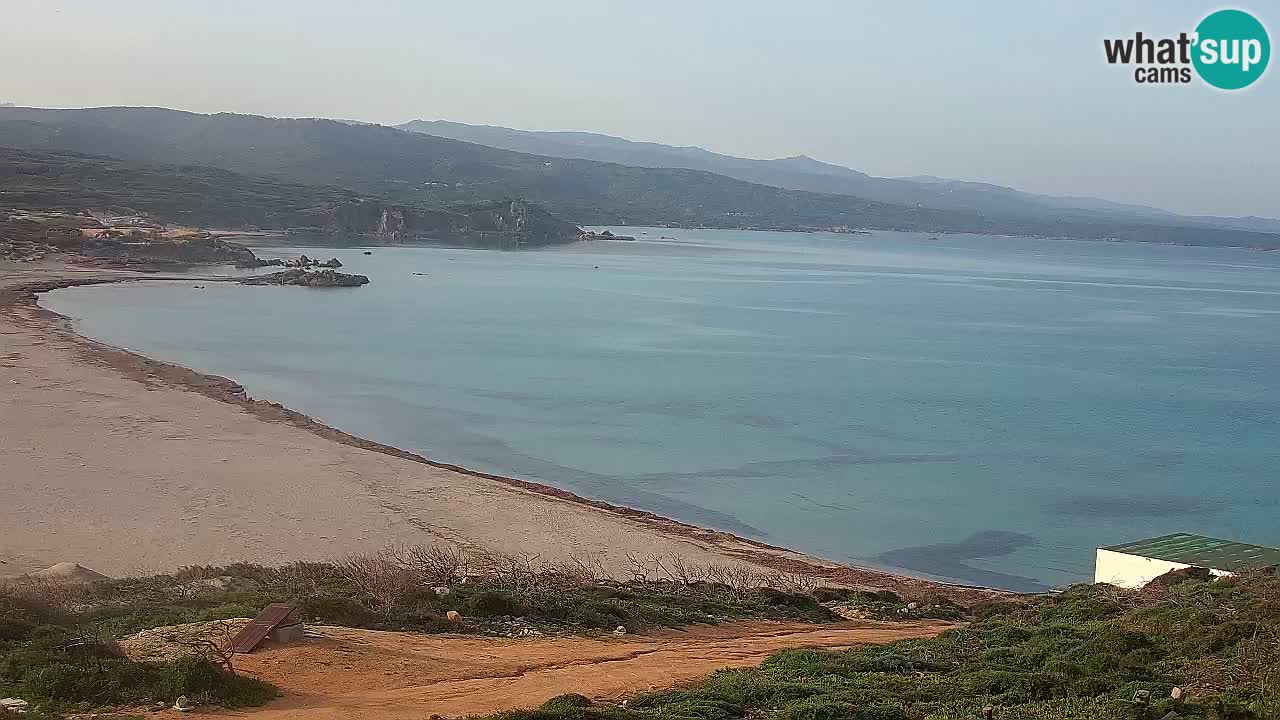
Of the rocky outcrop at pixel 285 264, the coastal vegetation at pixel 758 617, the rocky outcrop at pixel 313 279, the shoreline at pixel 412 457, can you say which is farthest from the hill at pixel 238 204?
the coastal vegetation at pixel 758 617

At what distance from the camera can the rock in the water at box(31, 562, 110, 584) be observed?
12.4 meters

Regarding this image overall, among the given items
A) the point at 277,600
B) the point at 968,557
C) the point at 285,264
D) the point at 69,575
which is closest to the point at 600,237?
the point at 285,264

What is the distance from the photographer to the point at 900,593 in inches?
609

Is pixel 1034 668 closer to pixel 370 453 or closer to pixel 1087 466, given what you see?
pixel 370 453

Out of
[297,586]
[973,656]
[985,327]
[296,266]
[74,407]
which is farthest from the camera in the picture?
[296,266]

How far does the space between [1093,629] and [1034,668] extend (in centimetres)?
173

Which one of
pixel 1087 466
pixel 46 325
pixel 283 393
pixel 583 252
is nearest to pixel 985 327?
pixel 1087 466

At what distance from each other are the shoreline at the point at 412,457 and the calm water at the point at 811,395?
118 centimetres

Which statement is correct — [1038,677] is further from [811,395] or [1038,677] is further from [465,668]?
[811,395]

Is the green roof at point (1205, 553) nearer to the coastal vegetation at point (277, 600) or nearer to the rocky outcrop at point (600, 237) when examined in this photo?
the coastal vegetation at point (277, 600)

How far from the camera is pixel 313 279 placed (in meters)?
69.0

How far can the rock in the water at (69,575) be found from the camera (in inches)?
486

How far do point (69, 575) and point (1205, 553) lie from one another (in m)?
14.1

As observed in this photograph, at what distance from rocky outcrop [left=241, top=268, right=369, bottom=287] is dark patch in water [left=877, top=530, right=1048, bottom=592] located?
176 ft
